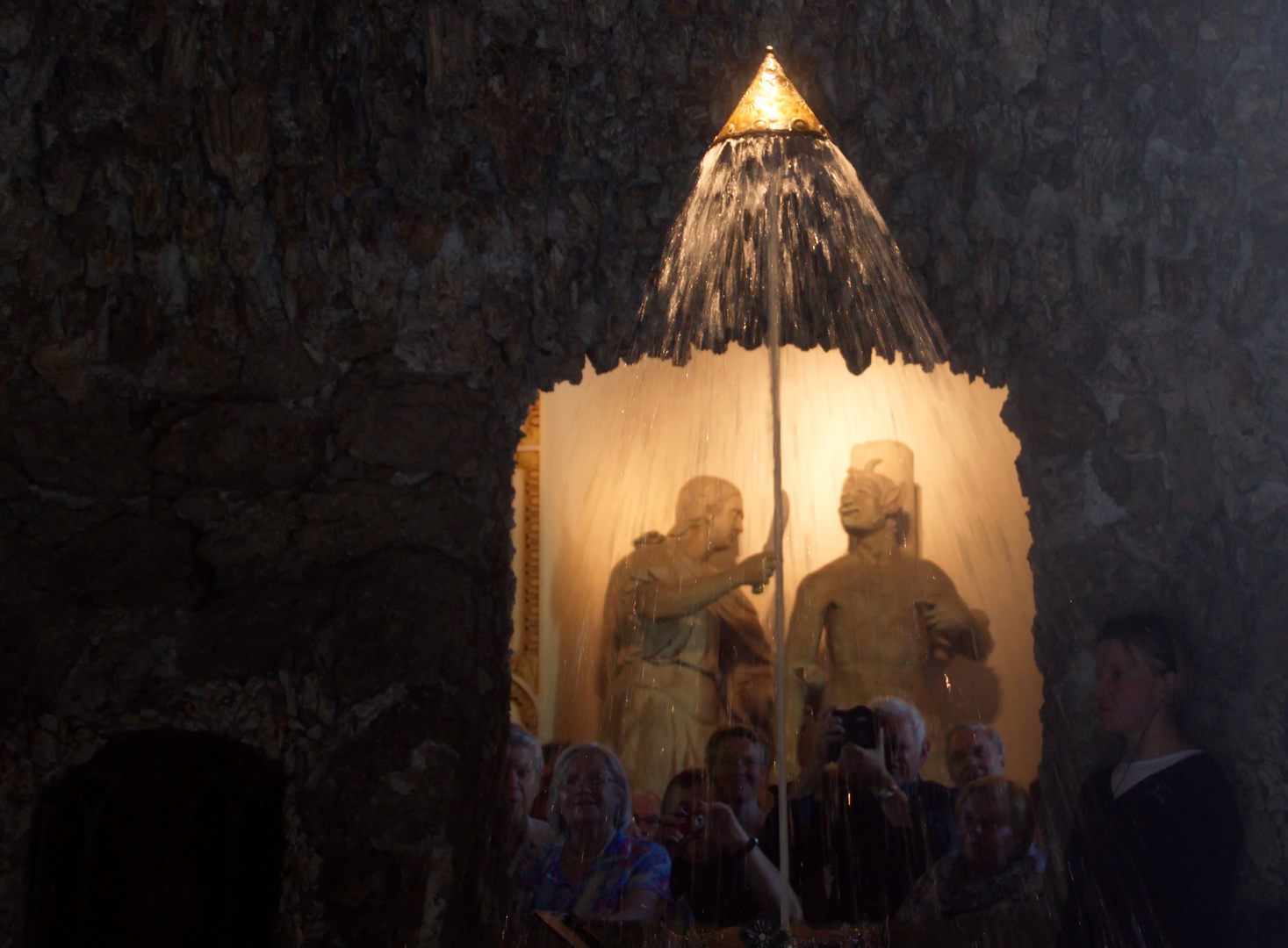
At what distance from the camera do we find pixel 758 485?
436 centimetres

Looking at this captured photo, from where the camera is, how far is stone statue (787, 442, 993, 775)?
4.20 meters

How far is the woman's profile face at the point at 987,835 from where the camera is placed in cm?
407

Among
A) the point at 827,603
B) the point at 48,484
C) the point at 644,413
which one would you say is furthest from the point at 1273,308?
the point at 48,484

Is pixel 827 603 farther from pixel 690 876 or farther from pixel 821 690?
pixel 690 876

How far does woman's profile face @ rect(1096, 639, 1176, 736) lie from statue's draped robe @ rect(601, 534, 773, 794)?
1164 millimetres

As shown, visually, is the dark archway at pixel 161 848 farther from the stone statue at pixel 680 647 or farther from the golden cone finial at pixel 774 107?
the golden cone finial at pixel 774 107

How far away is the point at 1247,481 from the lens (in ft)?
14.2

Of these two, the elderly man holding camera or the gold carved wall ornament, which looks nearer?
the elderly man holding camera

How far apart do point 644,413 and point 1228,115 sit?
240 cm

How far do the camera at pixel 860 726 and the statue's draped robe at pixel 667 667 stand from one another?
32cm

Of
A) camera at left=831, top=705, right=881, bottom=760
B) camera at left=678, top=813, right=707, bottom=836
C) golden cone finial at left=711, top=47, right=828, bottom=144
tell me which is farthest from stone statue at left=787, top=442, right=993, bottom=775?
golden cone finial at left=711, top=47, right=828, bottom=144

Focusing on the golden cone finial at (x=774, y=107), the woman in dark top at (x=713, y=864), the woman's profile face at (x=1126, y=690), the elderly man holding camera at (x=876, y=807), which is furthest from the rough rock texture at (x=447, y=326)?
the golden cone finial at (x=774, y=107)

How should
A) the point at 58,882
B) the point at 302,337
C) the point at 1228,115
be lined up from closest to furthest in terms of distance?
the point at 58,882 < the point at 302,337 < the point at 1228,115

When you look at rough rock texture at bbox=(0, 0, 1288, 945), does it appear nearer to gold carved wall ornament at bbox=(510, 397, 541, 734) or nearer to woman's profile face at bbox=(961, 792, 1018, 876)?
gold carved wall ornament at bbox=(510, 397, 541, 734)
